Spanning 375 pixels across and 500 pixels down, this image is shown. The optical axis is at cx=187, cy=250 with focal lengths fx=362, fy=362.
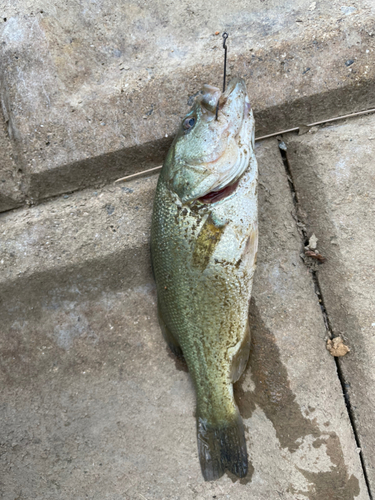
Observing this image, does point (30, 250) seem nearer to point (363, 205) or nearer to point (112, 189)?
point (112, 189)

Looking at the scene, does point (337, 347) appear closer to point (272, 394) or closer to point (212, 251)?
point (272, 394)

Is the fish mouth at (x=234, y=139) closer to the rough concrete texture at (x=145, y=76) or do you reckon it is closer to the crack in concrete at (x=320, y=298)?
the rough concrete texture at (x=145, y=76)

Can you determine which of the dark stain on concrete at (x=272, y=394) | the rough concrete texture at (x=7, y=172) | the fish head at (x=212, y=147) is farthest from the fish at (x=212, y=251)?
the rough concrete texture at (x=7, y=172)

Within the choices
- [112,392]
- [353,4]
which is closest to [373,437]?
[112,392]

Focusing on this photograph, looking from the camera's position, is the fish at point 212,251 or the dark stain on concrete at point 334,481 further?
the dark stain on concrete at point 334,481

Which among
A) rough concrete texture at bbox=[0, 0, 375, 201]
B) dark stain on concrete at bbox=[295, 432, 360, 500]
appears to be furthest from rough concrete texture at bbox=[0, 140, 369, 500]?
rough concrete texture at bbox=[0, 0, 375, 201]

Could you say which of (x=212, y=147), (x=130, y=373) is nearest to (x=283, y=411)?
(x=130, y=373)
